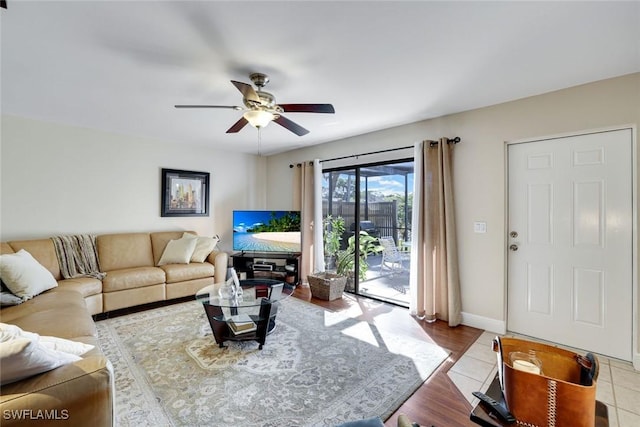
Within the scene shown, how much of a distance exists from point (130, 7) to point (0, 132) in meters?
3.06

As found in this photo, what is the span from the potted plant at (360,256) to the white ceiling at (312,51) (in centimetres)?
194

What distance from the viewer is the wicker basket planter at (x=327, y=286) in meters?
3.88

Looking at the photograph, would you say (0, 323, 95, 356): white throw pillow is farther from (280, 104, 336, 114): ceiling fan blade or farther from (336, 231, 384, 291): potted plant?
(336, 231, 384, 291): potted plant

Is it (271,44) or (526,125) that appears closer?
(271,44)

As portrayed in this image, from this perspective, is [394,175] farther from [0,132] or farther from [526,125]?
[0,132]

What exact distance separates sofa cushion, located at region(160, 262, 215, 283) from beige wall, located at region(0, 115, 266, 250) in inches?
39.6

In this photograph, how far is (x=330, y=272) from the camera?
4.48 m

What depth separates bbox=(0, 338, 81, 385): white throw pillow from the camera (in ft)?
3.19

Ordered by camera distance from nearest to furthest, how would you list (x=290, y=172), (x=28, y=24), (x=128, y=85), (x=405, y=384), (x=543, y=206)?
(x=28, y=24), (x=405, y=384), (x=128, y=85), (x=543, y=206), (x=290, y=172)

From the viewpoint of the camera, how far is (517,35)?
1778mm

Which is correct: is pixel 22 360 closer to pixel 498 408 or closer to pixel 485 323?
pixel 498 408

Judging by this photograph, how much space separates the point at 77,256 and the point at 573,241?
5307mm

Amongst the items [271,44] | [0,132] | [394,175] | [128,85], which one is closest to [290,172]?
[394,175]

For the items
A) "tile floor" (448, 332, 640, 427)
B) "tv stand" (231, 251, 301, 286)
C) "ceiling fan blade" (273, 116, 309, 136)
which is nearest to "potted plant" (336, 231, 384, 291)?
"tv stand" (231, 251, 301, 286)
